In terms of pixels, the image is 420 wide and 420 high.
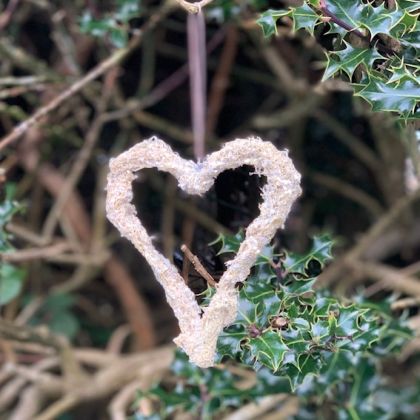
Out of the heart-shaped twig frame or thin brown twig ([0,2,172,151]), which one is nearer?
the heart-shaped twig frame

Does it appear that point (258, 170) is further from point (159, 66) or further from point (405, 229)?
point (159, 66)

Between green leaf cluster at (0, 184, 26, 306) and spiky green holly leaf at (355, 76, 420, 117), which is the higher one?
spiky green holly leaf at (355, 76, 420, 117)

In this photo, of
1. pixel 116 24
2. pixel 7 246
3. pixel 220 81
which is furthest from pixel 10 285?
pixel 220 81

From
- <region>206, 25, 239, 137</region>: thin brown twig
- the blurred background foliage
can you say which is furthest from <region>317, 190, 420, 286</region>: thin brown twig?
<region>206, 25, 239, 137</region>: thin brown twig

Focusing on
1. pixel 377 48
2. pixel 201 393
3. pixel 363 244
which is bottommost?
pixel 363 244

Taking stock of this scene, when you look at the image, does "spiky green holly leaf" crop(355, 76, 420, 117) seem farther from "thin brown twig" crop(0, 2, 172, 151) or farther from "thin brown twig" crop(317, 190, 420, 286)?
"thin brown twig" crop(317, 190, 420, 286)

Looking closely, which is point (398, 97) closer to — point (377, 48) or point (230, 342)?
point (377, 48)
